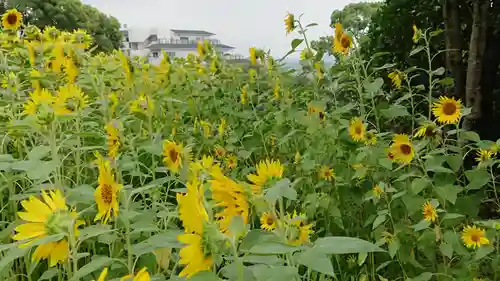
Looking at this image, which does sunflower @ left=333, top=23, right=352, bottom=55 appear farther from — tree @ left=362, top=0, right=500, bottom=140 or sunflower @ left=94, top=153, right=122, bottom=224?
sunflower @ left=94, top=153, right=122, bottom=224

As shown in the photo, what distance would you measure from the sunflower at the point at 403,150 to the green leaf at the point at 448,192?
96 mm

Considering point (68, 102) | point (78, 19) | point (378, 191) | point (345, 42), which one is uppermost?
point (78, 19)

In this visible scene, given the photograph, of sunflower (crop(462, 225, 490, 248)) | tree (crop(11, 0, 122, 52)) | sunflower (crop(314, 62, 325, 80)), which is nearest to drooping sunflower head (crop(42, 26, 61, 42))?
sunflower (crop(314, 62, 325, 80))

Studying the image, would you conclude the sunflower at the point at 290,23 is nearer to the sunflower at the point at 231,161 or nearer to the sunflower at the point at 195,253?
the sunflower at the point at 231,161

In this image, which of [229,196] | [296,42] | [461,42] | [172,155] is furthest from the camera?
[461,42]

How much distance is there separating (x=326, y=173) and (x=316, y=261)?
1.00 m

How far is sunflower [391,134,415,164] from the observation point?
1.31 meters

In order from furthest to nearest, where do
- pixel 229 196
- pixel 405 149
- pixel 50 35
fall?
1. pixel 50 35
2. pixel 405 149
3. pixel 229 196

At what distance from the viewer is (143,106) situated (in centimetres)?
136

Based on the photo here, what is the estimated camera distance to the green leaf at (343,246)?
471 millimetres

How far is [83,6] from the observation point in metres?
16.5

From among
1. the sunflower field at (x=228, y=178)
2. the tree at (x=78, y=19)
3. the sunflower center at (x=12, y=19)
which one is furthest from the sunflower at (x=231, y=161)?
the tree at (x=78, y=19)

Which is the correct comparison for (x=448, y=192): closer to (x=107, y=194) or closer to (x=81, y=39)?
(x=107, y=194)

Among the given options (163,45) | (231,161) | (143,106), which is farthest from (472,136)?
(163,45)
